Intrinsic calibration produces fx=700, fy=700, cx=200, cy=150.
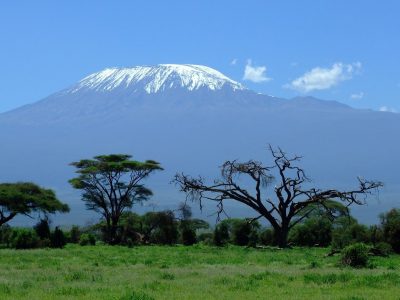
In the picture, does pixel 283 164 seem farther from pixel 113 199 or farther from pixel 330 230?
pixel 113 199

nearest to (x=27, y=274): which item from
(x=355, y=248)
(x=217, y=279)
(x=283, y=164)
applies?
(x=217, y=279)

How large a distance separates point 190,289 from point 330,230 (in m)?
35.5

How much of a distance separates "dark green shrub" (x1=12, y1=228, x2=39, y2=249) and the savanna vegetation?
0.07m

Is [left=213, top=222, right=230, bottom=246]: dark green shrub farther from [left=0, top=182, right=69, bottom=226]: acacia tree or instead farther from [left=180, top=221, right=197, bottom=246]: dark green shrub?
[left=0, top=182, right=69, bottom=226]: acacia tree

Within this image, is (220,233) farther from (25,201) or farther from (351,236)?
(25,201)

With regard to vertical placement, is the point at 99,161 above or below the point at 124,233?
above

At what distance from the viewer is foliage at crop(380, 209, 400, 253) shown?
1480 inches

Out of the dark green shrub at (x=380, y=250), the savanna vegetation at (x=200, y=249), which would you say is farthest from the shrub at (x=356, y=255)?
the dark green shrub at (x=380, y=250)

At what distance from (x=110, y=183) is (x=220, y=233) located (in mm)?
12502

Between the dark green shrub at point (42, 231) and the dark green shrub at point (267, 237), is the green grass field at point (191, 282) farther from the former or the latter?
the dark green shrub at point (267, 237)

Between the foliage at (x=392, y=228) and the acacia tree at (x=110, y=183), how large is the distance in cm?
2593

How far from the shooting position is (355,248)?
24.7 meters

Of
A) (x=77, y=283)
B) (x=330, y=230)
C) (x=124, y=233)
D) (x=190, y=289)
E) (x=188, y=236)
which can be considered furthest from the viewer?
(x=124, y=233)

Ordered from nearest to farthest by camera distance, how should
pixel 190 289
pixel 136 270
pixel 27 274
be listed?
pixel 190 289 → pixel 27 274 → pixel 136 270
